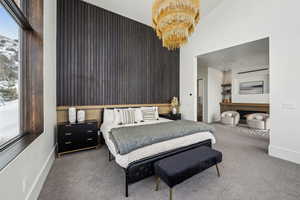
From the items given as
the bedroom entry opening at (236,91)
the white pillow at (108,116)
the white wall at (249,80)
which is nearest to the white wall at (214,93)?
the bedroom entry opening at (236,91)

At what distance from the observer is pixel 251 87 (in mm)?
5254

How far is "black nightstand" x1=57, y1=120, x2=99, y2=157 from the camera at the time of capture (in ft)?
7.98

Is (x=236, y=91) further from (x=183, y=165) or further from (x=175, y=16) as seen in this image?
(x=183, y=165)

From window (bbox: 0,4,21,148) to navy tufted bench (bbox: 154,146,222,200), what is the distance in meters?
1.60

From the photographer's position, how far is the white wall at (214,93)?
18.9ft

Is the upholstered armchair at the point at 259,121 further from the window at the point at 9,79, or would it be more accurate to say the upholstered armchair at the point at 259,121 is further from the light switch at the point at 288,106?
the window at the point at 9,79

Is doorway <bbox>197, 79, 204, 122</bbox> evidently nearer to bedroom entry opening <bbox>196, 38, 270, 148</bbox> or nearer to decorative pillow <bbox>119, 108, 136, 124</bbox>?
bedroom entry opening <bbox>196, 38, 270, 148</bbox>

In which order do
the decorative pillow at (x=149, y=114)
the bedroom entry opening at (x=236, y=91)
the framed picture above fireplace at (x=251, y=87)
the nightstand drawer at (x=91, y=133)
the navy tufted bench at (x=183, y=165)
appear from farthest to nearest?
the framed picture above fireplace at (x=251, y=87) → the bedroom entry opening at (x=236, y=91) → the decorative pillow at (x=149, y=114) → the nightstand drawer at (x=91, y=133) → the navy tufted bench at (x=183, y=165)

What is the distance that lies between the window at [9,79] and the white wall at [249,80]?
7.13 metres

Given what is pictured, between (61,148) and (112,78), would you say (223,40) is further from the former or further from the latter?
(61,148)

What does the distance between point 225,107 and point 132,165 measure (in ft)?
19.6

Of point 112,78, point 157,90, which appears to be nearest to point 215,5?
point 157,90

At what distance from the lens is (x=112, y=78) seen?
11.3 ft

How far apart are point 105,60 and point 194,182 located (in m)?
3.36
